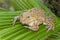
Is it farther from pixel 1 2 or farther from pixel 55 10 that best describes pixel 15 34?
pixel 1 2

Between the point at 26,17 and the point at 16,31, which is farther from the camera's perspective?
the point at 26,17

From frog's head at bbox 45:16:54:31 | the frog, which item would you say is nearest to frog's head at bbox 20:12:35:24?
the frog

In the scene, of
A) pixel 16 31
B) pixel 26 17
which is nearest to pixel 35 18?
pixel 26 17

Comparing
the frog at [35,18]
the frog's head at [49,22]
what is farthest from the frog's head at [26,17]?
the frog's head at [49,22]

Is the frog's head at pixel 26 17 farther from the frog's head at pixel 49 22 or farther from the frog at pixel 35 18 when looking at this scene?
the frog's head at pixel 49 22

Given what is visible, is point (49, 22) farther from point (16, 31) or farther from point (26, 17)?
point (16, 31)

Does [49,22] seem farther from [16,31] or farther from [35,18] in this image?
[16,31]

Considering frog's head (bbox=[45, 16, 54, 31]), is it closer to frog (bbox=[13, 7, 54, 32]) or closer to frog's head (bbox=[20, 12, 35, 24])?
frog (bbox=[13, 7, 54, 32])

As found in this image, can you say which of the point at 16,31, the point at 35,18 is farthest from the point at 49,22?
the point at 16,31
